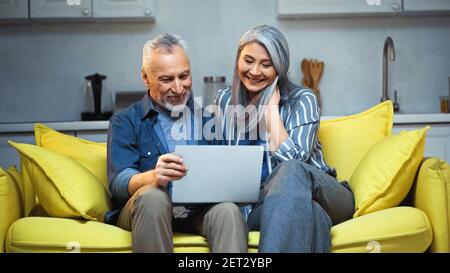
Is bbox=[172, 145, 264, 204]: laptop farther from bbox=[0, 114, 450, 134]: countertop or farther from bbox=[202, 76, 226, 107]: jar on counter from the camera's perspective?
bbox=[202, 76, 226, 107]: jar on counter

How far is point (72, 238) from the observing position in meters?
1.98

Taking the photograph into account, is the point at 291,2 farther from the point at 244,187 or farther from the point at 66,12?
the point at 244,187

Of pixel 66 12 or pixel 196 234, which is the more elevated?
pixel 66 12

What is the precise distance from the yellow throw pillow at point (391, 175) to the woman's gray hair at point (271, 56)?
40cm

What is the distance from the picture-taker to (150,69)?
2182 millimetres

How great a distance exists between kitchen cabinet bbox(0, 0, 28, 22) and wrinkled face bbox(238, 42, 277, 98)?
1.76m

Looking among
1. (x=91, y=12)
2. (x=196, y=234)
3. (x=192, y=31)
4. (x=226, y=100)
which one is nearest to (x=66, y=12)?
(x=91, y=12)

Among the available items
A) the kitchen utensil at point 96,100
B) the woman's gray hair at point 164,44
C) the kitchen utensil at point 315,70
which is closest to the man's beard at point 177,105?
the woman's gray hair at point 164,44

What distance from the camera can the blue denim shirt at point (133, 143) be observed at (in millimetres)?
2053

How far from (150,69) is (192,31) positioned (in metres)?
1.66

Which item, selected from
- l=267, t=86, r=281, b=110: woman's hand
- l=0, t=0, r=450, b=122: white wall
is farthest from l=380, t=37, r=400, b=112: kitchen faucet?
l=267, t=86, r=281, b=110: woman's hand
